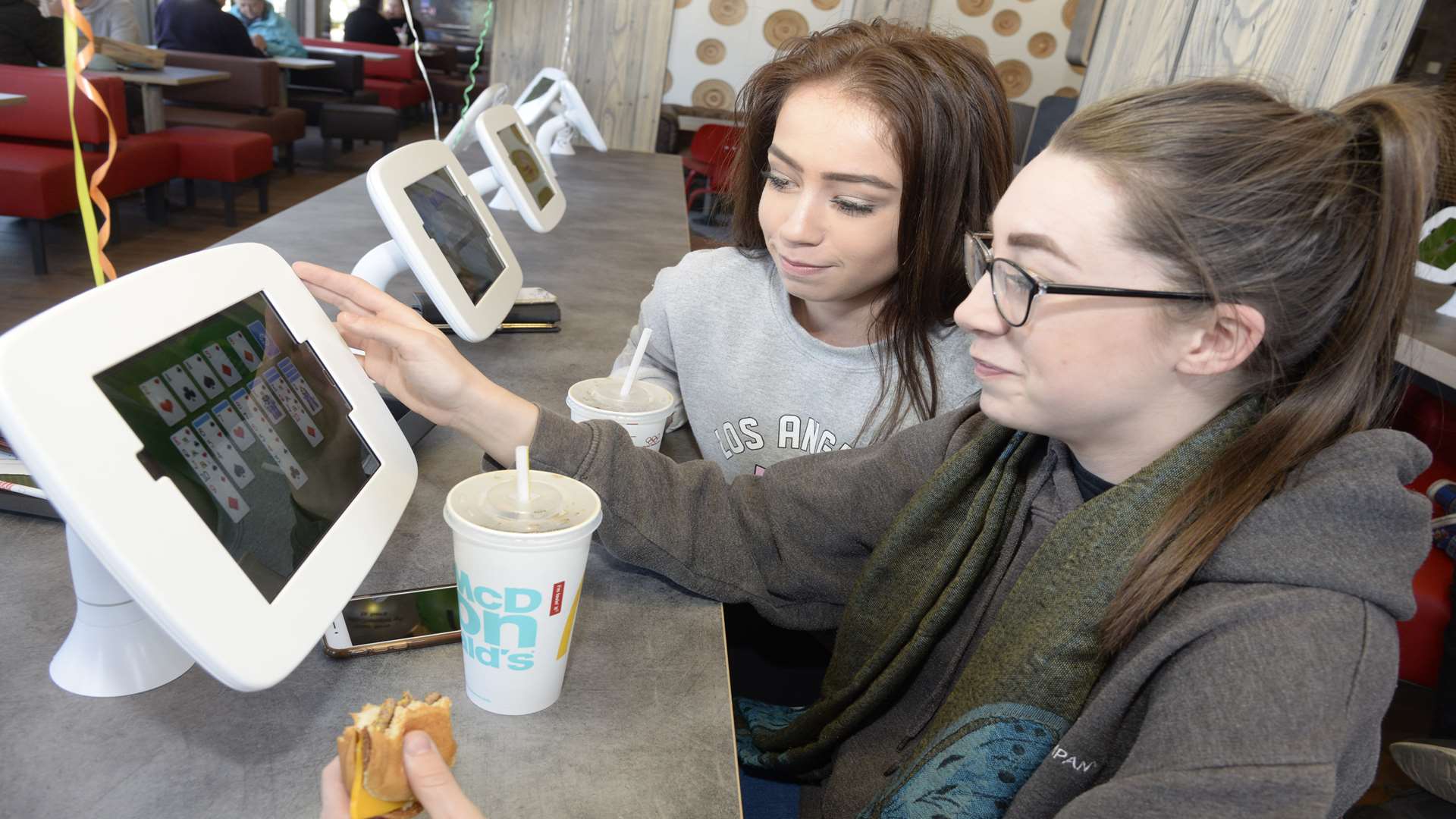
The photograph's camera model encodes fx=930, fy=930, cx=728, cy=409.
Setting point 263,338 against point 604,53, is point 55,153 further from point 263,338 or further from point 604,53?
point 263,338

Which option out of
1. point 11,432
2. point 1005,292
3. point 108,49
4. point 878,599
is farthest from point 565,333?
point 108,49

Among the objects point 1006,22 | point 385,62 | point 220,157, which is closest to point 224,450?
point 220,157

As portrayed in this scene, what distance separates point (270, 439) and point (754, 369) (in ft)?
2.95

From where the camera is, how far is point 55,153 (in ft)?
13.0

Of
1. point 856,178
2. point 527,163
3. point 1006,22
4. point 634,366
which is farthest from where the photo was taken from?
point 1006,22

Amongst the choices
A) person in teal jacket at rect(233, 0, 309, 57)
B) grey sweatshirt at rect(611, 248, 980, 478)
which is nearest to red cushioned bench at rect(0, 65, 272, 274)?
person in teal jacket at rect(233, 0, 309, 57)

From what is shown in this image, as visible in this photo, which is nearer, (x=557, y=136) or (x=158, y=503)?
(x=158, y=503)

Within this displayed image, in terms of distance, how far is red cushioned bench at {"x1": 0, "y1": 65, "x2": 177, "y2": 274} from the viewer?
12.2 feet

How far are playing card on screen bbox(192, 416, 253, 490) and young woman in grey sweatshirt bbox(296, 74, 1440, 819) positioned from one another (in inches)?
8.1

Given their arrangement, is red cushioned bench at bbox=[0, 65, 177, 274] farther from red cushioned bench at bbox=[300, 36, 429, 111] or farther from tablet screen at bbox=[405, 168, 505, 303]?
red cushioned bench at bbox=[300, 36, 429, 111]

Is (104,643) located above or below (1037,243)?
below

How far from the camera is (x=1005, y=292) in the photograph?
2.91 feet

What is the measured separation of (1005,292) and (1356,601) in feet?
1.25

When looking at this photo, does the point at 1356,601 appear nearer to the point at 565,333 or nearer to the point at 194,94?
the point at 565,333
